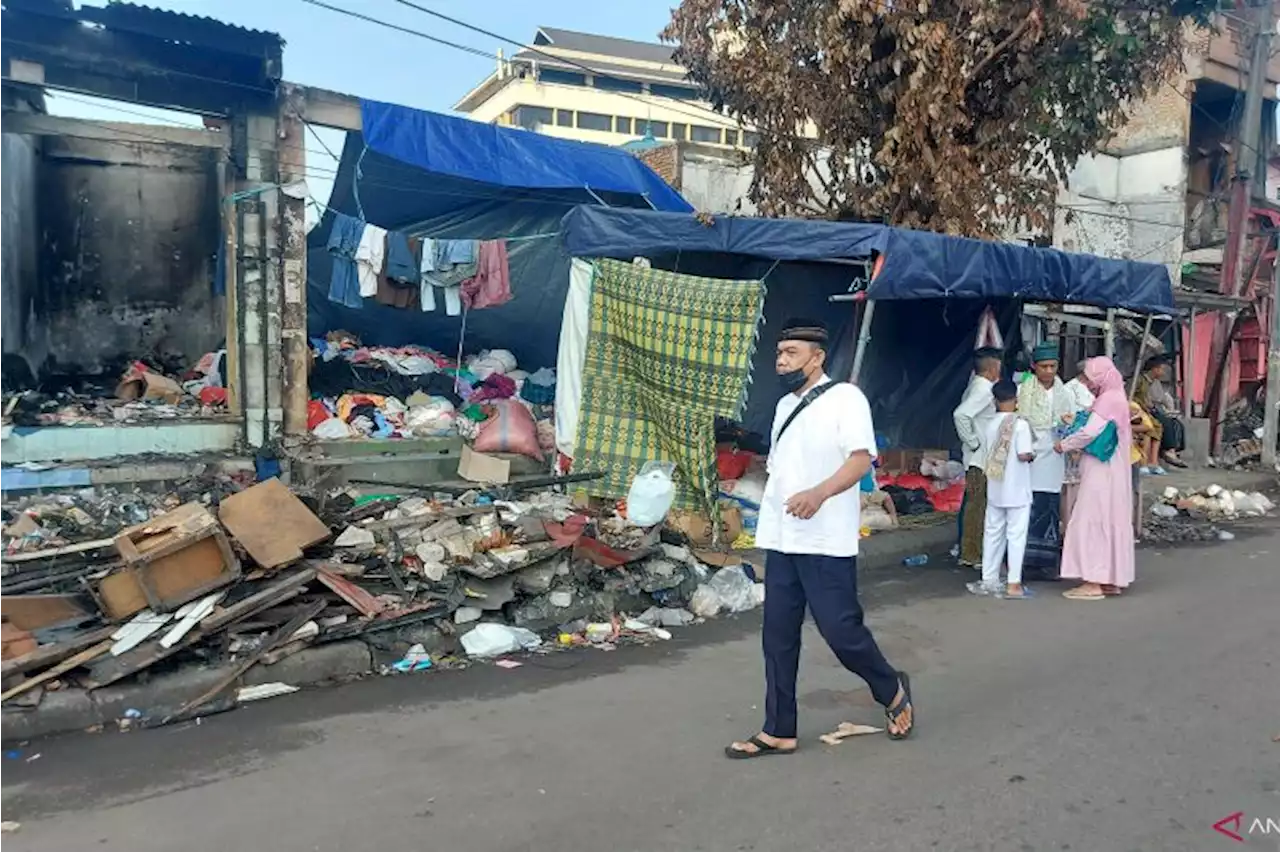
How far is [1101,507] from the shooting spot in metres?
7.47

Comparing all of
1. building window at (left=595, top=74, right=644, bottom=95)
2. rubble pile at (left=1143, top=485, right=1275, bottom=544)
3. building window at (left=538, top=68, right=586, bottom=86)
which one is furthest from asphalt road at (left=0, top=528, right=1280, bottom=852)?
building window at (left=538, top=68, right=586, bottom=86)

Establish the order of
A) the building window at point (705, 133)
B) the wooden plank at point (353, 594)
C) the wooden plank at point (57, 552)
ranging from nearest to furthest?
1. the wooden plank at point (353, 594)
2. the wooden plank at point (57, 552)
3. the building window at point (705, 133)

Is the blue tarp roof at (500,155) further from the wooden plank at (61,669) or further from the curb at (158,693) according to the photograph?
the wooden plank at (61,669)

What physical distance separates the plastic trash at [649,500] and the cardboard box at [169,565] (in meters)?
2.73

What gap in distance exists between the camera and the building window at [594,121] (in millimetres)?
50562

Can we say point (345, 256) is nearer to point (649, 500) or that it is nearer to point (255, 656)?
point (649, 500)

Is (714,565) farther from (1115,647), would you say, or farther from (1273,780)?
(1273,780)

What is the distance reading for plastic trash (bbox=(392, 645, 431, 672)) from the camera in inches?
221

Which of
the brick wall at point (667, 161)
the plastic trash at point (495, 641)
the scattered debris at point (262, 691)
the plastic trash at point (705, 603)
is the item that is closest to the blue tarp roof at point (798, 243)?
the plastic trash at point (705, 603)

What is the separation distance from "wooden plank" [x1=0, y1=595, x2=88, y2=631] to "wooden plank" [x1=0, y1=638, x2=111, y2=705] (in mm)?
556

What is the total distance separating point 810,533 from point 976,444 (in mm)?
4590

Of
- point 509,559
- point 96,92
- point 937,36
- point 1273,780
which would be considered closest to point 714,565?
point 509,559

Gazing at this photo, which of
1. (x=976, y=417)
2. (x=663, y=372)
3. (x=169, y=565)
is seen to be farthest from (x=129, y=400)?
(x=976, y=417)

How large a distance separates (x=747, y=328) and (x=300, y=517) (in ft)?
11.9
